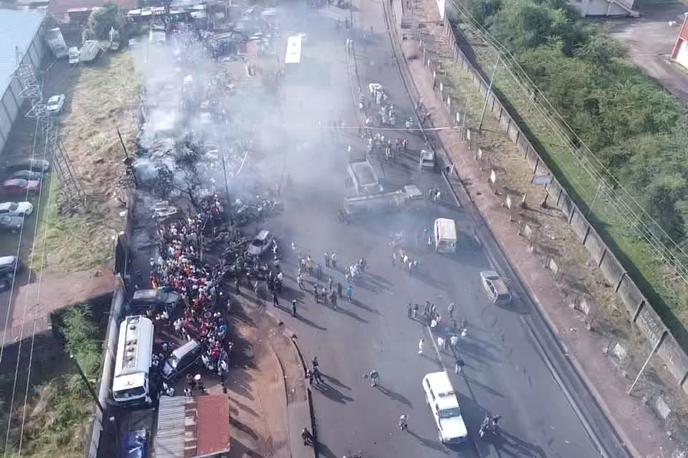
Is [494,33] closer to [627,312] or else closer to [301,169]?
[301,169]

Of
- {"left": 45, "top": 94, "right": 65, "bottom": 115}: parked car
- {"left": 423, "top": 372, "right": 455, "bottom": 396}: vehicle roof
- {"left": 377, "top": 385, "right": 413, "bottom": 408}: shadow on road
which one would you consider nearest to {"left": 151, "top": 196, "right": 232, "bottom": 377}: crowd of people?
{"left": 377, "top": 385, "right": 413, "bottom": 408}: shadow on road

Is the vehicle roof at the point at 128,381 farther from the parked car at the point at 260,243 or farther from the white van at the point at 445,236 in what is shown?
the white van at the point at 445,236

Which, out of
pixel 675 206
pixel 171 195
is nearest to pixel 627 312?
pixel 675 206

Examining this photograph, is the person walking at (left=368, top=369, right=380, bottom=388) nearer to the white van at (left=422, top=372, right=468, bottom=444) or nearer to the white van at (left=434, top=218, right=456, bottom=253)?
the white van at (left=422, top=372, right=468, bottom=444)

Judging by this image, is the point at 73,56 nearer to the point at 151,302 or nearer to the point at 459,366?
the point at 151,302

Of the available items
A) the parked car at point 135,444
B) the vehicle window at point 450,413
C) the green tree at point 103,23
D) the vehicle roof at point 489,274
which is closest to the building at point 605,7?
the vehicle roof at point 489,274

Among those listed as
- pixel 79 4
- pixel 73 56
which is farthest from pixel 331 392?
pixel 79 4

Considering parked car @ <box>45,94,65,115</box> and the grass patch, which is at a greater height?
parked car @ <box>45,94,65,115</box>
